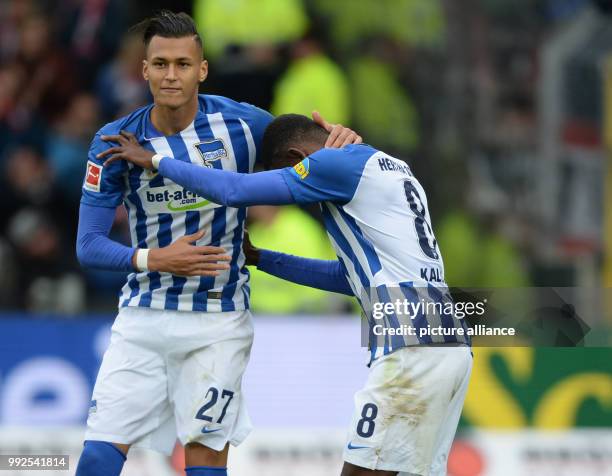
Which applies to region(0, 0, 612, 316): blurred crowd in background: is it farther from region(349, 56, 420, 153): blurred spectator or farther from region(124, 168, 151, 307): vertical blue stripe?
region(124, 168, 151, 307): vertical blue stripe

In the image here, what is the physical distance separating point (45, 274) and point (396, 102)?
3.60 meters

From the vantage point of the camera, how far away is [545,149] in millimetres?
12070

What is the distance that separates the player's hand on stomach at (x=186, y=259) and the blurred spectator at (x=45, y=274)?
4714mm

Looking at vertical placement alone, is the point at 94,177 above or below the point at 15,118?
below

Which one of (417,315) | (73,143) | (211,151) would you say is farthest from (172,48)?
(73,143)

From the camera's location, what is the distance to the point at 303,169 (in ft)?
18.7

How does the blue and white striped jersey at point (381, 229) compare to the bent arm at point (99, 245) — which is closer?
the blue and white striped jersey at point (381, 229)

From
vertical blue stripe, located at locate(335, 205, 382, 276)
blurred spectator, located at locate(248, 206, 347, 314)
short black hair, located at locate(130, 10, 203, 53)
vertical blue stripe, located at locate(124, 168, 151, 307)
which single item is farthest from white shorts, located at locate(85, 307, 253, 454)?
blurred spectator, located at locate(248, 206, 347, 314)

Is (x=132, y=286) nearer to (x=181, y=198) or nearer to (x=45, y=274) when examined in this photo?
(x=181, y=198)

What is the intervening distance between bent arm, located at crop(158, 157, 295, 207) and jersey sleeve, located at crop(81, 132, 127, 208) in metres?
0.32

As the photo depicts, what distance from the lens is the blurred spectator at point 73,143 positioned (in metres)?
11.2

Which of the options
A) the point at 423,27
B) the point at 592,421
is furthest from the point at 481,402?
the point at 423,27

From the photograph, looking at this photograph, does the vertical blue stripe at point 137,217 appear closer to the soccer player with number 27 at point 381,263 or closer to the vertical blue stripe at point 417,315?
the soccer player with number 27 at point 381,263

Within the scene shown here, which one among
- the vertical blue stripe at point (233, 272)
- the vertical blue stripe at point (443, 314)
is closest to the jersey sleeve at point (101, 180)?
the vertical blue stripe at point (233, 272)
